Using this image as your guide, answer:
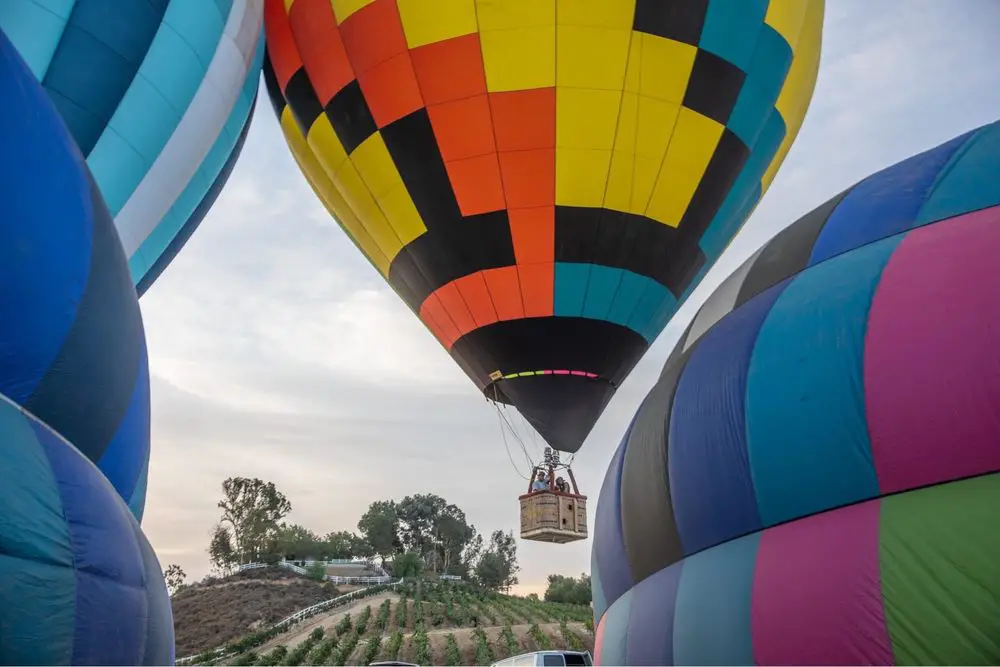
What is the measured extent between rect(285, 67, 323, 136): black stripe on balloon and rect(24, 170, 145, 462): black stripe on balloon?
6502 millimetres

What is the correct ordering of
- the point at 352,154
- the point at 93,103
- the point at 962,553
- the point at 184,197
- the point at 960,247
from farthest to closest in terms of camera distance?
1. the point at 352,154
2. the point at 184,197
3. the point at 93,103
4. the point at 960,247
5. the point at 962,553

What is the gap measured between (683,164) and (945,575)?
6676 mm

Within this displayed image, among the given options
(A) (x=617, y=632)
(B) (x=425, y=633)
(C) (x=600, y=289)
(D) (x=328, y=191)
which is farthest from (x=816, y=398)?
(B) (x=425, y=633)

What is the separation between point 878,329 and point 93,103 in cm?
605

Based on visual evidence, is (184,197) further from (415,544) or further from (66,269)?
(415,544)

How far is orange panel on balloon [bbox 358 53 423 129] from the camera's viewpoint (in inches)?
320

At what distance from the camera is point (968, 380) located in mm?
2430


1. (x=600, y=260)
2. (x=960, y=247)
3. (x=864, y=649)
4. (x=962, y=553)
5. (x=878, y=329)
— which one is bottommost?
(x=864, y=649)

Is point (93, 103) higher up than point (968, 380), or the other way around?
point (93, 103)

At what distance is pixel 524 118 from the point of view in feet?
26.4

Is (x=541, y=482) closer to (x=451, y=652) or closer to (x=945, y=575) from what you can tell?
(x=945, y=575)

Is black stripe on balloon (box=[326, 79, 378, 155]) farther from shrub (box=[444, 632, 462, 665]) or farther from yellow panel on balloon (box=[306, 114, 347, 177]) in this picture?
shrub (box=[444, 632, 462, 665])

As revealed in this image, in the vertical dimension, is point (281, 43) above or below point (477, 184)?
above

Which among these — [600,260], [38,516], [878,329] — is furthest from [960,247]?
[600,260]
